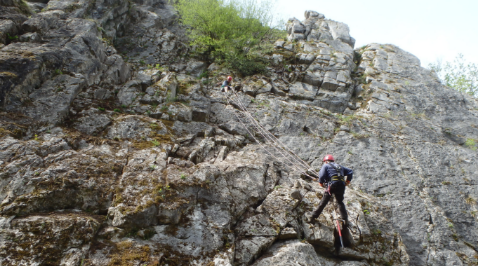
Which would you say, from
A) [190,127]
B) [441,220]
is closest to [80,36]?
[190,127]

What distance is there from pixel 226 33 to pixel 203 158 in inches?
564

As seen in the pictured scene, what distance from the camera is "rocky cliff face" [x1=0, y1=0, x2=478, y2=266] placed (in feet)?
21.7

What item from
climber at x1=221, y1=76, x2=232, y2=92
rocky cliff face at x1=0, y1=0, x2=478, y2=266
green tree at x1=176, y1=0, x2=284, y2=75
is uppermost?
green tree at x1=176, y1=0, x2=284, y2=75

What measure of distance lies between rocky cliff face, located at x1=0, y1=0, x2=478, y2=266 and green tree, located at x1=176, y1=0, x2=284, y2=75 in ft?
4.98

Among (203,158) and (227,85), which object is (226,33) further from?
(203,158)

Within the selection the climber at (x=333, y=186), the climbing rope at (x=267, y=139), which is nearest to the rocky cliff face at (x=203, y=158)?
the climbing rope at (x=267, y=139)

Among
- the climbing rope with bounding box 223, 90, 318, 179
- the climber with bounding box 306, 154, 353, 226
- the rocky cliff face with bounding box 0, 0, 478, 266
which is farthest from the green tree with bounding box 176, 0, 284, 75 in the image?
the climber with bounding box 306, 154, 353, 226

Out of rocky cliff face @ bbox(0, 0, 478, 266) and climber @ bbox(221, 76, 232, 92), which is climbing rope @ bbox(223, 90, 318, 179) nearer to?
rocky cliff face @ bbox(0, 0, 478, 266)

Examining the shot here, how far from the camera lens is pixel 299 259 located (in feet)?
22.8

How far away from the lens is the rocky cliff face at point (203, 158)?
21.7ft

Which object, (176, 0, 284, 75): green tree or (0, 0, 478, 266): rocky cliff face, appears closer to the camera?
(0, 0, 478, 266): rocky cliff face

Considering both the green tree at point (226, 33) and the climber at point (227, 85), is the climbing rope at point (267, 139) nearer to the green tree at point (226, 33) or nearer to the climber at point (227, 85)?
the climber at point (227, 85)

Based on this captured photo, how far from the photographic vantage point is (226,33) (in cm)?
2083

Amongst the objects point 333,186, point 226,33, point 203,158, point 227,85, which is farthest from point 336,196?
point 226,33
